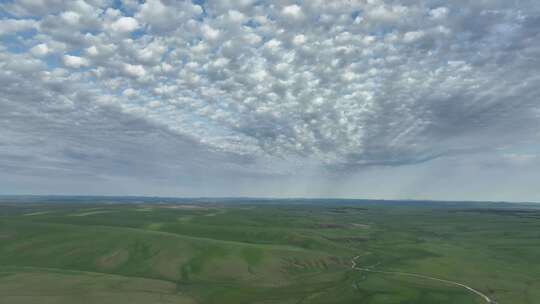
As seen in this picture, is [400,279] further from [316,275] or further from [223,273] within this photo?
[223,273]

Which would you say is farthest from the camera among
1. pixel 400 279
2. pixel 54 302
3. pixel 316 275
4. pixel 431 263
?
pixel 431 263

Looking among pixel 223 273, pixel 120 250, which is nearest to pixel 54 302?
pixel 223 273

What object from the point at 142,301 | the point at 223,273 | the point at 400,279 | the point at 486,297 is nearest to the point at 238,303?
the point at 142,301

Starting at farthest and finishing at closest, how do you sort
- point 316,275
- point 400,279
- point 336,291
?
point 316,275 → point 400,279 → point 336,291

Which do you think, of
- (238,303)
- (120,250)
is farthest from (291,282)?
(120,250)

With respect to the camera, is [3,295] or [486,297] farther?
[486,297]

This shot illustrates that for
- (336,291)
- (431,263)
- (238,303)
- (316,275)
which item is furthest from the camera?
(431,263)

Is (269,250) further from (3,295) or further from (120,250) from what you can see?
(3,295)

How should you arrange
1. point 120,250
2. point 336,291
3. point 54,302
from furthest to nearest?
point 120,250 < point 336,291 < point 54,302

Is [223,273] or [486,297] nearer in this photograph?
[486,297]
